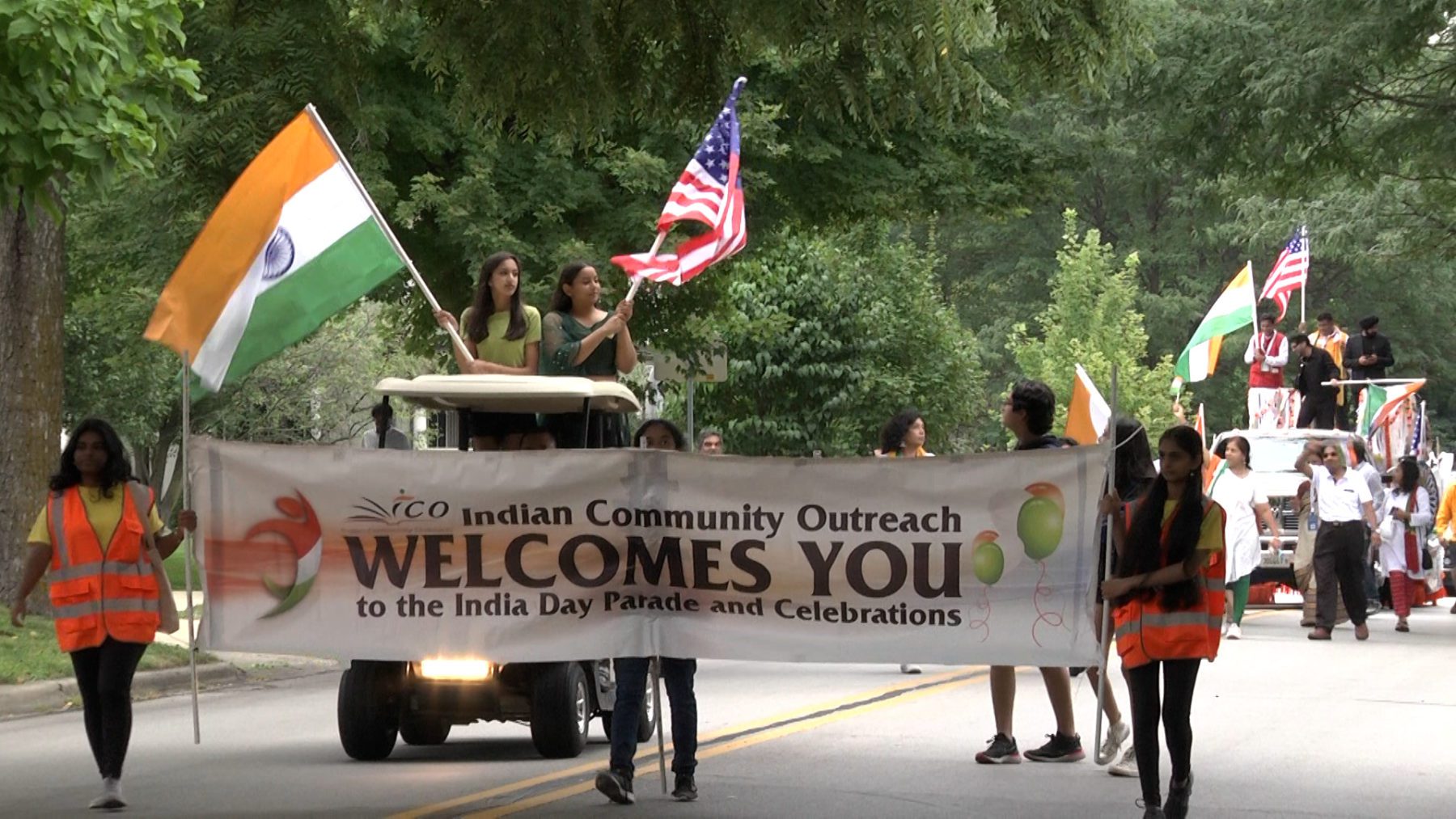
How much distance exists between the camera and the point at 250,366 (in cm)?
987

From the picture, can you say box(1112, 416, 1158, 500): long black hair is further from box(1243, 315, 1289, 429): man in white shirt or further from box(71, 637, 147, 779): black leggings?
box(1243, 315, 1289, 429): man in white shirt

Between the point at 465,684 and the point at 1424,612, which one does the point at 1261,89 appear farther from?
the point at 1424,612

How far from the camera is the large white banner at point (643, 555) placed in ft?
29.8

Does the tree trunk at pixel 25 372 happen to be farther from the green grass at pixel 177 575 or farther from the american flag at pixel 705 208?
the green grass at pixel 177 575

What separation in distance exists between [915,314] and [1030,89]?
81.5ft

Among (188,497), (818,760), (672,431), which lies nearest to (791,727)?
(818,760)

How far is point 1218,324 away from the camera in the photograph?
29.4 m

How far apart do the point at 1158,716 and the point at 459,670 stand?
12.2 feet

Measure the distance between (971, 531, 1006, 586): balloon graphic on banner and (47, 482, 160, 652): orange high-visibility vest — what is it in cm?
374

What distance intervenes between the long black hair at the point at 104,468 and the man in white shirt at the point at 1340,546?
1513cm

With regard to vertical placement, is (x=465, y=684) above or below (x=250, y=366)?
below

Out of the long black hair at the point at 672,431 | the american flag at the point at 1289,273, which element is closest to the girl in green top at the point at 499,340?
the long black hair at the point at 672,431

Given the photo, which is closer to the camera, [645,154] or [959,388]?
[645,154]

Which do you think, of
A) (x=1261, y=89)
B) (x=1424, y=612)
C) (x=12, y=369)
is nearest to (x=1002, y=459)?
(x=1261, y=89)
